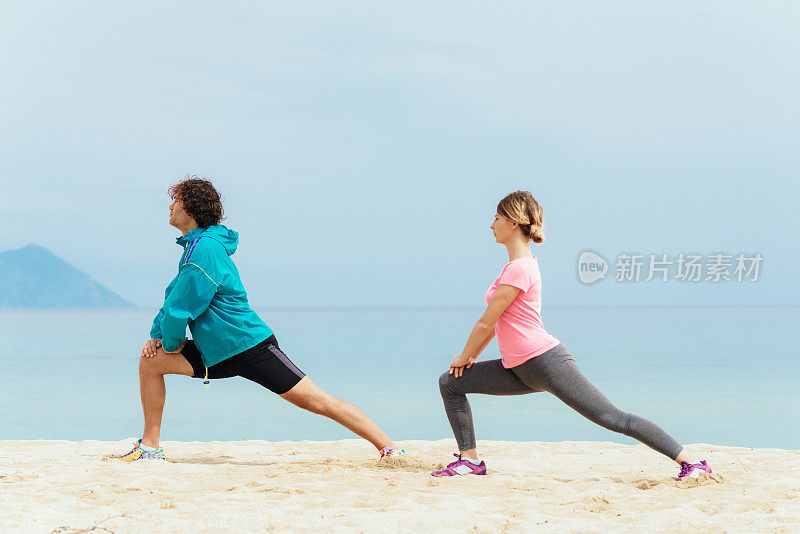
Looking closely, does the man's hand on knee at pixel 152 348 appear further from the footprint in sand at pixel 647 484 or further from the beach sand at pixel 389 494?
the footprint in sand at pixel 647 484

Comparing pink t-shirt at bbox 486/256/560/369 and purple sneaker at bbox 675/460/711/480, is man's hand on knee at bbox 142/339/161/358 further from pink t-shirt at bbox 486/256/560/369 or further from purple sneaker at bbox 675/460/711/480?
purple sneaker at bbox 675/460/711/480

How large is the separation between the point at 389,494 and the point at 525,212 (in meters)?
1.52

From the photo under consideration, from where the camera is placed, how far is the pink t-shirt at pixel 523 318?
402cm

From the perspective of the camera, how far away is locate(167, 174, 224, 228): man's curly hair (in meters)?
4.88

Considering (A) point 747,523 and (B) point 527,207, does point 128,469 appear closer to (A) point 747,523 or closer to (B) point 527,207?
(B) point 527,207

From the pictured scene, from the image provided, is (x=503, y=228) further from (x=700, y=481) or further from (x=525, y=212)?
(x=700, y=481)

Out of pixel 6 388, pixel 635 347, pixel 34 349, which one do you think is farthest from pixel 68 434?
pixel 635 347

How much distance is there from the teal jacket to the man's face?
0.53 feet

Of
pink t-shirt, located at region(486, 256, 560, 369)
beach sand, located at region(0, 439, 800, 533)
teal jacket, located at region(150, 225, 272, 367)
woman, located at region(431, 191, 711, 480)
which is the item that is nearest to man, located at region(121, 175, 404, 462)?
teal jacket, located at region(150, 225, 272, 367)

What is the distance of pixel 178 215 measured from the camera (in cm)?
489

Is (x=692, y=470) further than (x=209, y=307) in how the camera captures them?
No

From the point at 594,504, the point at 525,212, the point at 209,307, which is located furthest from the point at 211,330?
the point at 594,504

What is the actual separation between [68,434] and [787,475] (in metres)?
10.2

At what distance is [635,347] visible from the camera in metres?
29.6
